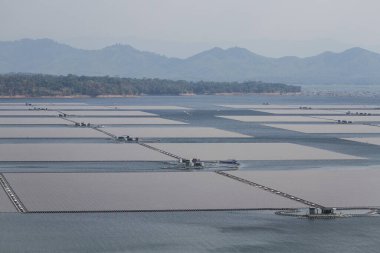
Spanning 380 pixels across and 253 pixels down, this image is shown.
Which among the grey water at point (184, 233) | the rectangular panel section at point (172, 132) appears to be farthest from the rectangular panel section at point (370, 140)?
the grey water at point (184, 233)

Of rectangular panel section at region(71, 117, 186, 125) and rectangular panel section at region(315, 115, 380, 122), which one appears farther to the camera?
rectangular panel section at region(315, 115, 380, 122)

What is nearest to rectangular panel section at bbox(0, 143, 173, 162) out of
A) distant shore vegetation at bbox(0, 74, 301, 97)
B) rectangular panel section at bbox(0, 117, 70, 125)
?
rectangular panel section at bbox(0, 117, 70, 125)

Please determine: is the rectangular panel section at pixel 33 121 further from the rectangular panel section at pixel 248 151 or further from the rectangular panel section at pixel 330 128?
the rectangular panel section at pixel 248 151

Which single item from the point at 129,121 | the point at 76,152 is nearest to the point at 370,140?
the point at 76,152

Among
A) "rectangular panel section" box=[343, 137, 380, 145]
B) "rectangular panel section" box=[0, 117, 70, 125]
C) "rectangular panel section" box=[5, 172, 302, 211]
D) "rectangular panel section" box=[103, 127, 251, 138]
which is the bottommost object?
"rectangular panel section" box=[0, 117, 70, 125]

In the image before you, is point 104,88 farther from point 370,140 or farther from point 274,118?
point 370,140

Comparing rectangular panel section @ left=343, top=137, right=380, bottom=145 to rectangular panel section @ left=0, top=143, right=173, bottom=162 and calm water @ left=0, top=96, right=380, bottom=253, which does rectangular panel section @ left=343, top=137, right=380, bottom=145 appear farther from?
calm water @ left=0, top=96, right=380, bottom=253

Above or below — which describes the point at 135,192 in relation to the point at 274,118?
above
